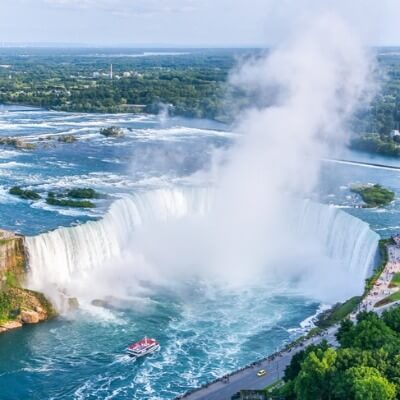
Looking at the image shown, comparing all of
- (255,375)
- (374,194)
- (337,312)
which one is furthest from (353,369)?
(374,194)

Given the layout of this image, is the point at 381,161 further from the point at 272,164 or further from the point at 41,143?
the point at 41,143

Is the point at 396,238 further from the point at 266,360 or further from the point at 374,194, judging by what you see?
the point at 266,360

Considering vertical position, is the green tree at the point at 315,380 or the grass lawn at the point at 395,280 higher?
the green tree at the point at 315,380

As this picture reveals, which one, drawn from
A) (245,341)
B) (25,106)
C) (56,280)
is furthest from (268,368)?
(25,106)

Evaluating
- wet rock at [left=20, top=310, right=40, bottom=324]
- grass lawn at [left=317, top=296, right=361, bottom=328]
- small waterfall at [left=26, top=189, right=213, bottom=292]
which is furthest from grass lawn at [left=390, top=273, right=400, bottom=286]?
wet rock at [left=20, top=310, right=40, bottom=324]

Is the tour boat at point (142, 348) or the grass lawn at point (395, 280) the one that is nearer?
the tour boat at point (142, 348)

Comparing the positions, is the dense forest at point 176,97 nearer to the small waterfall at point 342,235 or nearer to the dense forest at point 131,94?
the dense forest at point 131,94

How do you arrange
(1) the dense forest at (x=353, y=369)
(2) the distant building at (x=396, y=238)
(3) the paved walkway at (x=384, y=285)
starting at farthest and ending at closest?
(2) the distant building at (x=396, y=238) < (3) the paved walkway at (x=384, y=285) < (1) the dense forest at (x=353, y=369)

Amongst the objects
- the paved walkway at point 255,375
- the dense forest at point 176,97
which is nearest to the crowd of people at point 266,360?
the paved walkway at point 255,375
